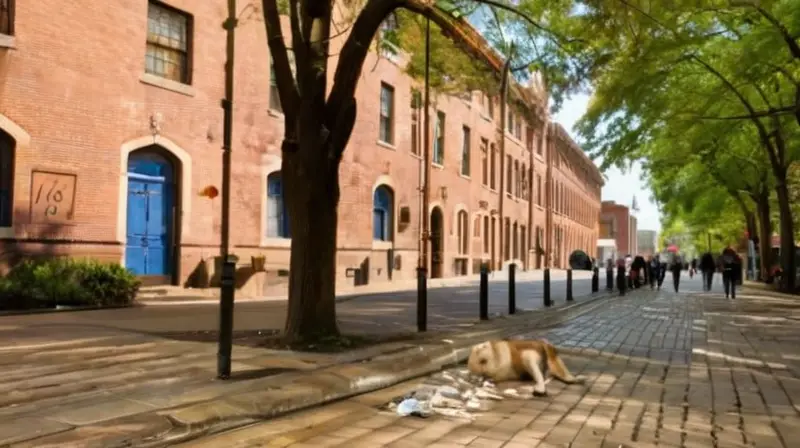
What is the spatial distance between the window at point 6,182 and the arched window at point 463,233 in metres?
22.1

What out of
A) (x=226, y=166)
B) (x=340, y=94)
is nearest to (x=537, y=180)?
(x=226, y=166)

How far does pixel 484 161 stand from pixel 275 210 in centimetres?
1926

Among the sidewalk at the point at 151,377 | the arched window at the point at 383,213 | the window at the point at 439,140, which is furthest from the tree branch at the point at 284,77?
the window at the point at 439,140

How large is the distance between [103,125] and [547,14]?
9.22 metres

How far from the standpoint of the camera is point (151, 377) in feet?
21.5

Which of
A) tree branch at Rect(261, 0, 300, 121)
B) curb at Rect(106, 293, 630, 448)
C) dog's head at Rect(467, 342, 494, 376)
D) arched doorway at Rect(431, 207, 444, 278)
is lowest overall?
curb at Rect(106, 293, 630, 448)

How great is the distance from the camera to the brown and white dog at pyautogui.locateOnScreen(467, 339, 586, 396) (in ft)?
23.4

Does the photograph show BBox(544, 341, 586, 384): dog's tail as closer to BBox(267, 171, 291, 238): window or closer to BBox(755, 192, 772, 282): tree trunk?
BBox(267, 171, 291, 238): window

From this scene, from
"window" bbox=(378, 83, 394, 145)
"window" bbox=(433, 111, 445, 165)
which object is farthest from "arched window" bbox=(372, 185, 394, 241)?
"window" bbox=(433, 111, 445, 165)

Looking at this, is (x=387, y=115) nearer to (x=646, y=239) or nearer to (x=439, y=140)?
(x=439, y=140)

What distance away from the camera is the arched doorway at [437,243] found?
30.3 metres

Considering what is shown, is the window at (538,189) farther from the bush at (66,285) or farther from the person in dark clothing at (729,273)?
the bush at (66,285)

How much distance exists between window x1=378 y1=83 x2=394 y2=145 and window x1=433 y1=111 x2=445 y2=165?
4.51 m

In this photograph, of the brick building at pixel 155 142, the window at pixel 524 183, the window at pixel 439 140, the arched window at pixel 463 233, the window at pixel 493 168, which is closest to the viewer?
the brick building at pixel 155 142
